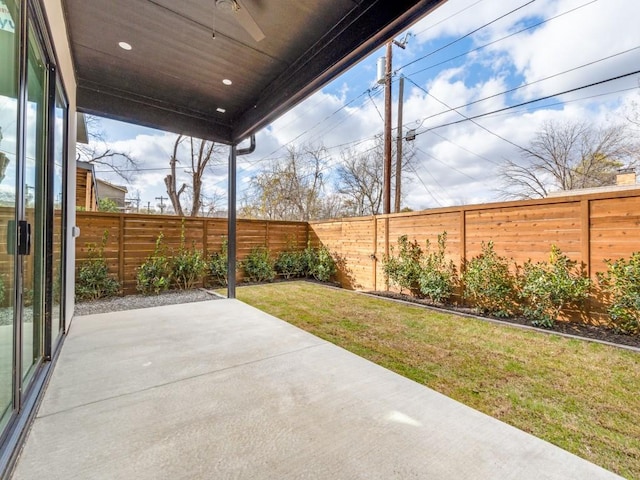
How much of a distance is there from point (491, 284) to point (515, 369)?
195 centimetres

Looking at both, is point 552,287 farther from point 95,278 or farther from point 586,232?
point 95,278

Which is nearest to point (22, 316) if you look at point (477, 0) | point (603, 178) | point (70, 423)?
point (70, 423)

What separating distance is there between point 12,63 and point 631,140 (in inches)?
432

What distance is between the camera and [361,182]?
42.8ft

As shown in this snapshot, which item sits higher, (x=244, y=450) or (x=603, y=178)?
(x=603, y=178)

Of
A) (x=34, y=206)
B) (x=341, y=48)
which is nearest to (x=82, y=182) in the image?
(x=34, y=206)

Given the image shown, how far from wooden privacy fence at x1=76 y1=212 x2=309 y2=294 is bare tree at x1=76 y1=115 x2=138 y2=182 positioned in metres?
4.72

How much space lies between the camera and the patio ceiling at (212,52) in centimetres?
234

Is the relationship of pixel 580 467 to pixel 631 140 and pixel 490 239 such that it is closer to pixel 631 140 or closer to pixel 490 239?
pixel 490 239

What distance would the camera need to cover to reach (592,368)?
8.39 feet

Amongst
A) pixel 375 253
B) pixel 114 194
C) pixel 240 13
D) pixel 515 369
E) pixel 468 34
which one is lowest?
pixel 515 369

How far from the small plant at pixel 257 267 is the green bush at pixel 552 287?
16.5 feet

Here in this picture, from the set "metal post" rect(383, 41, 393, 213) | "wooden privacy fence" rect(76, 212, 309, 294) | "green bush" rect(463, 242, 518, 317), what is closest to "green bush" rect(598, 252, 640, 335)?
"green bush" rect(463, 242, 518, 317)

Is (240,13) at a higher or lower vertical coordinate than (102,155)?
lower
